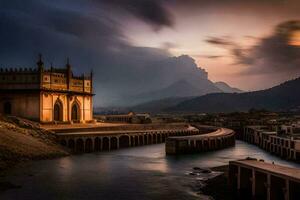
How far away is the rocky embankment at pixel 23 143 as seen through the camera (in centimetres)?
5791

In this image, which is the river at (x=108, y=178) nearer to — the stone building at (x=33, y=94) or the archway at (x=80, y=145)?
the archway at (x=80, y=145)

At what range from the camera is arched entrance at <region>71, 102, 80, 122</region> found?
9334 cm

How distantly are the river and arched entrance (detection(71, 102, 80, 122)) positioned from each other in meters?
24.8

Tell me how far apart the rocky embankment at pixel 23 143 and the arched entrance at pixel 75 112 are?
18228 millimetres

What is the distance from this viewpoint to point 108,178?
166 ft

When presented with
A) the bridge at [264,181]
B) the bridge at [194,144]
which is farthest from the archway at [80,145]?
the bridge at [264,181]

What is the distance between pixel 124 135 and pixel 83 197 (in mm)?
48046

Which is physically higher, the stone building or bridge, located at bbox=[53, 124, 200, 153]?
the stone building

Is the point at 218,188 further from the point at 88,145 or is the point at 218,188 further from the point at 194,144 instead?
the point at 88,145

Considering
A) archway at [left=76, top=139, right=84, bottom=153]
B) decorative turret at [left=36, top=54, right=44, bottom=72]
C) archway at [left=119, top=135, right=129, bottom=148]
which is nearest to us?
archway at [left=76, top=139, right=84, bottom=153]

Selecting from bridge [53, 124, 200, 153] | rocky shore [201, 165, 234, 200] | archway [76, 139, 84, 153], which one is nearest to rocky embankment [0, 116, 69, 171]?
bridge [53, 124, 200, 153]

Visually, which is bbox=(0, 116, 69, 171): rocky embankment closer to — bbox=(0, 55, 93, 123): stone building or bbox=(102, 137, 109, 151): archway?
bbox=(0, 55, 93, 123): stone building

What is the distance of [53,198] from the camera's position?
40.3 m

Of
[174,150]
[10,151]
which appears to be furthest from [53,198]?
[174,150]
